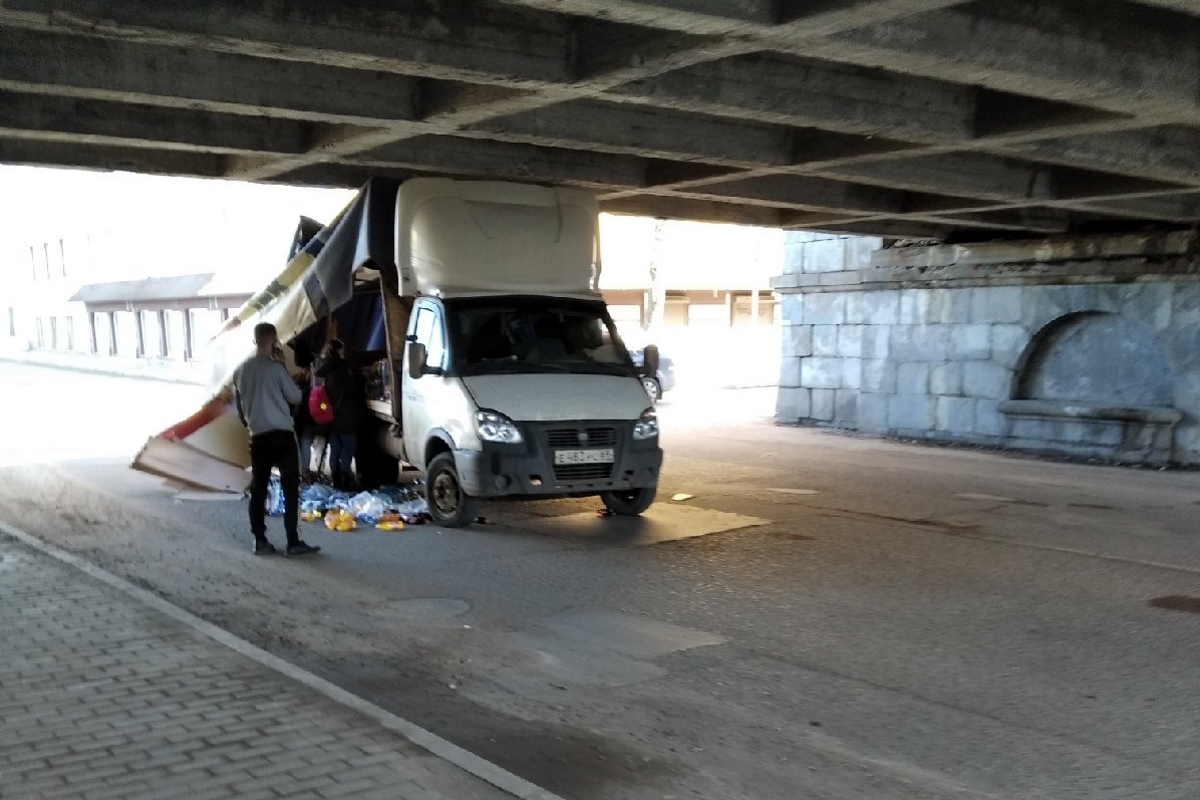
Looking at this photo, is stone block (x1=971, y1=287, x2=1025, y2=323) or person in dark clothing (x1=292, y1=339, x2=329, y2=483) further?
stone block (x1=971, y1=287, x2=1025, y2=323)

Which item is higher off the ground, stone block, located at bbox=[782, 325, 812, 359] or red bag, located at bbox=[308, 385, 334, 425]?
stone block, located at bbox=[782, 325, 812, 359]

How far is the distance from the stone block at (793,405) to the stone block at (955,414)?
312 centimetres

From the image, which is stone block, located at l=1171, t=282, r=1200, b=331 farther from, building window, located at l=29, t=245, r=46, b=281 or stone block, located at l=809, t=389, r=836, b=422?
building window, located at l=29, t=245, r=46, b=281

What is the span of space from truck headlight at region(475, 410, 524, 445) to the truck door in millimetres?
640

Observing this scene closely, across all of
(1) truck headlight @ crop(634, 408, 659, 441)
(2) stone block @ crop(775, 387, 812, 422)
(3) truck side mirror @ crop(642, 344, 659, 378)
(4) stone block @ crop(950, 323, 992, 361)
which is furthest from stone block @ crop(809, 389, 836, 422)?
(1) truck headlight @ crop(634, 408, 659, 441)

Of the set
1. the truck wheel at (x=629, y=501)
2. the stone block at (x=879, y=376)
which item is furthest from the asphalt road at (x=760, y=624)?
the stone block at (x=879, y=376)

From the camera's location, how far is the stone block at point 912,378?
18.2m

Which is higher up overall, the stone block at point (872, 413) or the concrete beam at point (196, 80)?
the concrete beam at point (196, 80)

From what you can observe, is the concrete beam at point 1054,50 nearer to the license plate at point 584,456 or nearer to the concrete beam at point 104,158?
the license plate at point 584,456

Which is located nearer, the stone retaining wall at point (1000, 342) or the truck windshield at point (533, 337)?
the truck windshield at point (533, 337)

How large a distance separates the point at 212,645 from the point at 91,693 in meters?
0.89

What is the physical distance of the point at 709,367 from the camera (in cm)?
3659

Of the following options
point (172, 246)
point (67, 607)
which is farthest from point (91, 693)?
point (172, 246)

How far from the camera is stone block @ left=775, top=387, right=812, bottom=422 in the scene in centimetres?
2066
